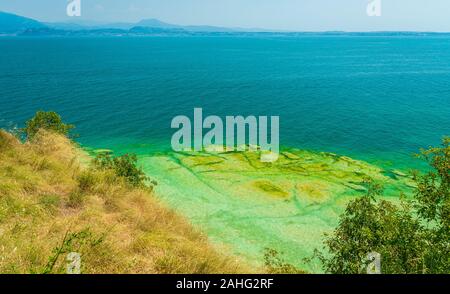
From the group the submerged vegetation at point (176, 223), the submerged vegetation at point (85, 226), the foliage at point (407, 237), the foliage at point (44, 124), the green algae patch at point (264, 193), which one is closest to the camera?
the submerged vegetation at point (85, 226)

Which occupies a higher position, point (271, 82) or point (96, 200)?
point (271, 82)

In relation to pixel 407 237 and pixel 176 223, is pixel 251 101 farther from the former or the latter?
pixel 407 237

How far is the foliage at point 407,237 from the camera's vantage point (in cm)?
1283

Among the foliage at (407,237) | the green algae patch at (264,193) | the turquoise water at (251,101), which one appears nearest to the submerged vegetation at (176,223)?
the foliage at (407,237)

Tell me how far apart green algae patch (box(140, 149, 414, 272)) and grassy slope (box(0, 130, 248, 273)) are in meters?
8.98

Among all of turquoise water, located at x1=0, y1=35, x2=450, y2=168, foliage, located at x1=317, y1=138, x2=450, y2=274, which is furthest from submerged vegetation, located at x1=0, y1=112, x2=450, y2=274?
turquoise water, located at x1=0, y1=35, x2=450, y2=168

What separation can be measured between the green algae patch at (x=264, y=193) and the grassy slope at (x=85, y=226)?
354 inches

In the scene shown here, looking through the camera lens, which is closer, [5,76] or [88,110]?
[88,110]

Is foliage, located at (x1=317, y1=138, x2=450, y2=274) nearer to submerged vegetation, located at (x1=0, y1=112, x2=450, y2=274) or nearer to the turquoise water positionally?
submerged vegetation, located at (x1=0, y1=112, x2=450, y2=274)

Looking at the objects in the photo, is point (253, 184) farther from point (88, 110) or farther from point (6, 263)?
point (88, 110)

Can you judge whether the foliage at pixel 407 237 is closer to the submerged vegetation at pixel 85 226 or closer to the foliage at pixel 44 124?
the submerged vegetation at pixel 85 226
